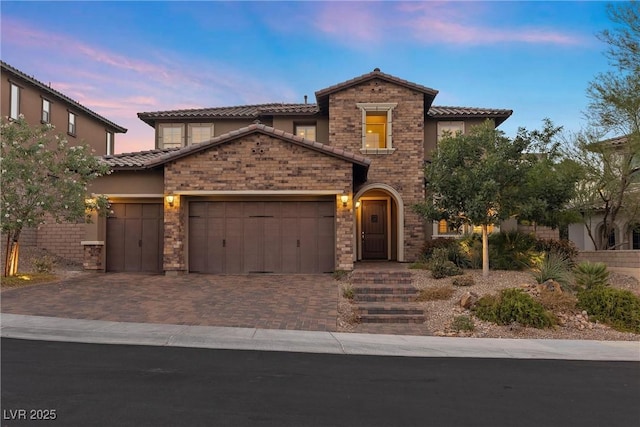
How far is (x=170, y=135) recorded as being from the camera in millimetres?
21516

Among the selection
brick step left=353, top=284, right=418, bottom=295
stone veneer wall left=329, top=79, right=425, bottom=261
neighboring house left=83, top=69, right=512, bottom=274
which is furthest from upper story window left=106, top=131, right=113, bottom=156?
brick step left=353, top=284, right=418, bottom=295

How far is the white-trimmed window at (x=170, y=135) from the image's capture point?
2142 cm

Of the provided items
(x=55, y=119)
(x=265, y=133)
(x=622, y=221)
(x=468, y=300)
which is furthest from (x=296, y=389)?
(x=55, y=119)

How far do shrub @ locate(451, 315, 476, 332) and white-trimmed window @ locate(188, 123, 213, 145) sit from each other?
51.3 feet

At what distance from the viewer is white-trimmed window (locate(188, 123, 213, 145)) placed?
2134 centimetres

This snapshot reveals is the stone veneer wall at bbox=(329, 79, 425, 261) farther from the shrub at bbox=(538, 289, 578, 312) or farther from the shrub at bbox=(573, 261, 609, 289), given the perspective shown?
the shrub at bbox=(538, 289, 578, 312)

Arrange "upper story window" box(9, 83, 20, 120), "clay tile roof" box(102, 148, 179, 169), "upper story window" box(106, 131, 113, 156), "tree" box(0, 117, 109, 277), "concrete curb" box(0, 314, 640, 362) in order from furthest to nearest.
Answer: "upper story window" box(106, 131, 113, 156), "upper story window" box(9, 83, 20, 120), "clay tile roof" box(102, 148, 179, 169), "tree" box(0, 117, 109, 277), "concrete curb" box(0, 314, 640, 362)

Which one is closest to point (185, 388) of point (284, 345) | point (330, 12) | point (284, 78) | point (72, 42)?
point (284, 345)

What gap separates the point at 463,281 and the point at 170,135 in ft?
52.0

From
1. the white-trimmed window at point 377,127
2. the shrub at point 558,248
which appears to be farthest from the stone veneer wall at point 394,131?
the shrub at point 558,248

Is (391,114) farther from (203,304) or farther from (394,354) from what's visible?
(394,354)

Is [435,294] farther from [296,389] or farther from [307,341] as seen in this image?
[296,389]

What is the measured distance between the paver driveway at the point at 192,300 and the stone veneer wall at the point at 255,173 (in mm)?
2005

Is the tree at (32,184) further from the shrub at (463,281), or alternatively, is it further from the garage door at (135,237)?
the shrub at (463,281)
